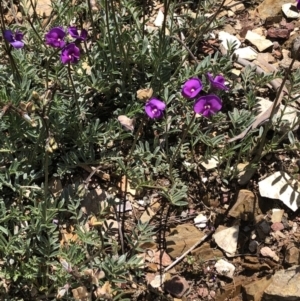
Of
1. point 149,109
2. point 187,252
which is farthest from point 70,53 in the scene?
point 187,252

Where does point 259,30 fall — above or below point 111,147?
above

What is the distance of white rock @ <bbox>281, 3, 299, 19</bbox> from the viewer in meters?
4.65

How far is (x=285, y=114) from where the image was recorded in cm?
400

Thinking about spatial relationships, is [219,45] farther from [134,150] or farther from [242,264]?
[242,264]

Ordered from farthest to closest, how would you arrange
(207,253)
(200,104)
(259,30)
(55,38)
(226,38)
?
(259,30) < (226,38) < (207,253) < (55,38) < (200,104)

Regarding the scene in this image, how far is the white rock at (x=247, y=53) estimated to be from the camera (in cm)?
443

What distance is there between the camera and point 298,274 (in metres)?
3.50

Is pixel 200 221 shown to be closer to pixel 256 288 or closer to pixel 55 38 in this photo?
pixel 256 288

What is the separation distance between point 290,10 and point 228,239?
6.49 feet

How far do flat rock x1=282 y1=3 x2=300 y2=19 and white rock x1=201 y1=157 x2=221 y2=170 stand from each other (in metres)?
1.45

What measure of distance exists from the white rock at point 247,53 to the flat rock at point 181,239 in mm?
1399

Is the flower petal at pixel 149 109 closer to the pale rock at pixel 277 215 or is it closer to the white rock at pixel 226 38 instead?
the pale rock at pixel 277 215

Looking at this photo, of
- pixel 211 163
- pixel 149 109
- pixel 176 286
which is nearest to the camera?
pixel 149 109

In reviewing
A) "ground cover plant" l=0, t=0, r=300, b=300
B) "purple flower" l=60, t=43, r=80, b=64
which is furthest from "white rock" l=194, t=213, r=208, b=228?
"purple flower" l=60, t=43, r=80, b=64
